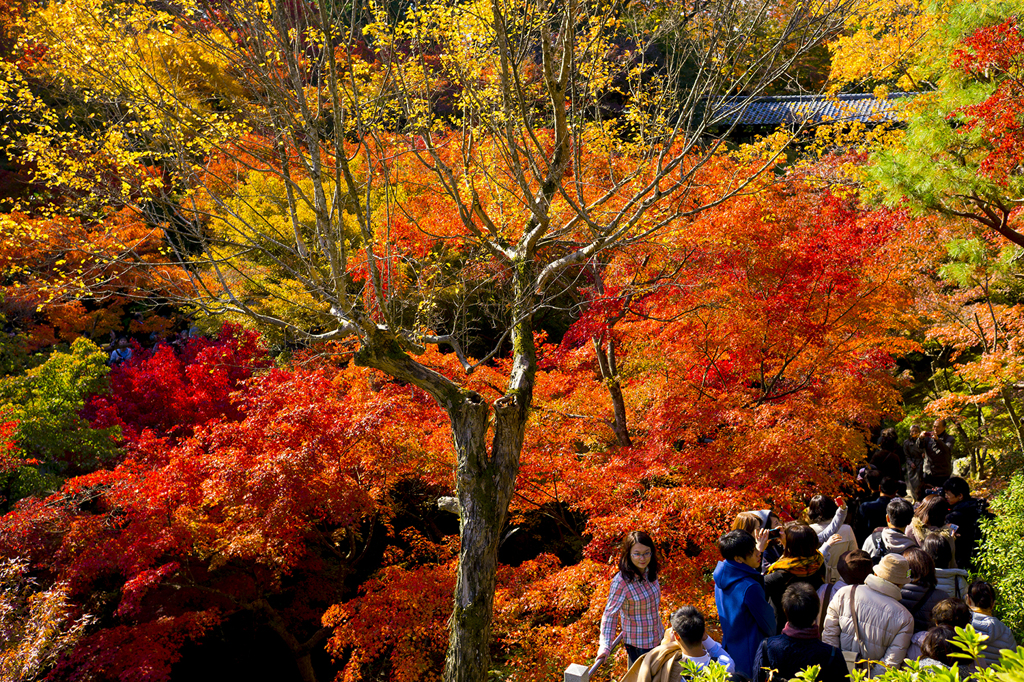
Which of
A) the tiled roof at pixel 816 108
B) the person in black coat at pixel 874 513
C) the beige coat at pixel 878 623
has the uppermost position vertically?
the tiled roof at pixel 816 108

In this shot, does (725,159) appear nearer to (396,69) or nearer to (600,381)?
(600,381)

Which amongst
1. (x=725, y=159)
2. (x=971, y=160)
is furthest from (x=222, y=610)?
(x=971, y=160)

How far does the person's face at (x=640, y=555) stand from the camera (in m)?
3.95

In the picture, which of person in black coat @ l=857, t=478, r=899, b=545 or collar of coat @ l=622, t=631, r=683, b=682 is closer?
collar of coat @ l=622, t=631, r=683, b=682

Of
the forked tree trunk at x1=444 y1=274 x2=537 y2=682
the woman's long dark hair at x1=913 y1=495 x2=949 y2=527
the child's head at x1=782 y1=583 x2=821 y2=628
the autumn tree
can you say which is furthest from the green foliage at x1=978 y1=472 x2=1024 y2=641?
the forked tree trunk at x1=444 y1=274 x2=537 y2=682

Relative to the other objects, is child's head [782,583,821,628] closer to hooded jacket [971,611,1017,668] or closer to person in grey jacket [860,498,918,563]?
hooded jacket [971,611,1017,668]

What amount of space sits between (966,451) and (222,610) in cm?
1126

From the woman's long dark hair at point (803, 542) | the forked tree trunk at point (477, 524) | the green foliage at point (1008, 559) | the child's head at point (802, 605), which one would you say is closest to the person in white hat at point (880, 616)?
the woman's long dark hair at point (803, 542)

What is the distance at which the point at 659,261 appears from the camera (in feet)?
26.3

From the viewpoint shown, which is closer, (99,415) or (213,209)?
(99,415)

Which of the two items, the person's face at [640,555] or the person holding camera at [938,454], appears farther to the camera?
the person holding camera at [938,454]

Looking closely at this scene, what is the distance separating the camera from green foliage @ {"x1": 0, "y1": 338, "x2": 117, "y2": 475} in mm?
8039

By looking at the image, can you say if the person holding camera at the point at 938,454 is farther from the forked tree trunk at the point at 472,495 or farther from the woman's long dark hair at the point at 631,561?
the forked tree trunk at the point at 472,495

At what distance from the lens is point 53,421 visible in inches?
321
